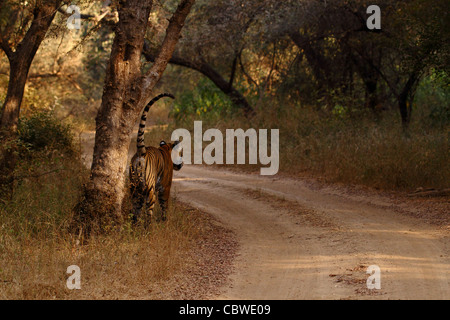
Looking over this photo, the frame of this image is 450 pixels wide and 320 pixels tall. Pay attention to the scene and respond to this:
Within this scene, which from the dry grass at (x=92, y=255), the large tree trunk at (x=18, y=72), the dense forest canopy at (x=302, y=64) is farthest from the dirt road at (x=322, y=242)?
the large tree trunk at (x=18, y=72)

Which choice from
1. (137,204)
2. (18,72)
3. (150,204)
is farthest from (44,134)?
(150,204)

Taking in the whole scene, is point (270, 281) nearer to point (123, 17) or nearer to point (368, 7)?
point (123, 17)

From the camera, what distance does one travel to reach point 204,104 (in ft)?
71.8

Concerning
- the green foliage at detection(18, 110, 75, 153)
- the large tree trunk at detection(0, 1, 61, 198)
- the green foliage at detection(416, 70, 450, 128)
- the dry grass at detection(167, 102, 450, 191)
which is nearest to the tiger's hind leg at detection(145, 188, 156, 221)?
the large tree trunk at detection(0, 1, 61, 198)

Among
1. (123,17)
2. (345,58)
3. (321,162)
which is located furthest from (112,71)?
(345,58)

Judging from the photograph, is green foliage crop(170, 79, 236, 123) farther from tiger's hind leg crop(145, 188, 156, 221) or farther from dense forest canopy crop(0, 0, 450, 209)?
tiger's hind leg crop(145, 188, 156, 221)

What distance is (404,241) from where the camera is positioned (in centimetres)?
802

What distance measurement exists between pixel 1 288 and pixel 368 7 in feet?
41.1

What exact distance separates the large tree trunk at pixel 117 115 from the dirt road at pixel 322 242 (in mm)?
2102

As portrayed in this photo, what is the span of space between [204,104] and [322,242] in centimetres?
1420

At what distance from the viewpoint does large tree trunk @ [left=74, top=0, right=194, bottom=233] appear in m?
8.35

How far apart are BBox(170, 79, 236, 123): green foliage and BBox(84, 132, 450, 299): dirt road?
7.44 meters

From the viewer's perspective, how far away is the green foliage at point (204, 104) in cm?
2062

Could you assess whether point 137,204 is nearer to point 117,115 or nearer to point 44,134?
point 117,115
